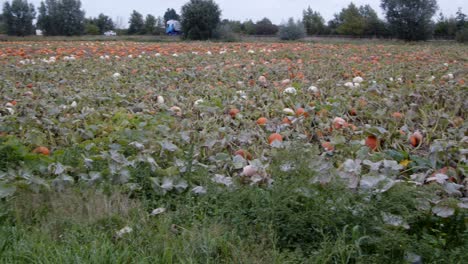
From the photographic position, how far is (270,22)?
43031mm

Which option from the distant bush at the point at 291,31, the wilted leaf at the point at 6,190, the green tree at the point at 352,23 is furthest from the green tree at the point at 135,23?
the wilted leaf at the point at 6,190

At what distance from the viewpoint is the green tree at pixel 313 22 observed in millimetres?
39434

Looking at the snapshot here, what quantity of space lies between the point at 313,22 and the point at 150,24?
1417 cm

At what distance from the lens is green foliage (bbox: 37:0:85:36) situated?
34750mm

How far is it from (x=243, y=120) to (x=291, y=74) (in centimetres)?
292

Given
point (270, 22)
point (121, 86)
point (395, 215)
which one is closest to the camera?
point (395, 215)

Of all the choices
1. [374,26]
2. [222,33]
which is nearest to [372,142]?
[222,33]

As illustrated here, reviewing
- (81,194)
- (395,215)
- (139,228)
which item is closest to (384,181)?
(395,215)

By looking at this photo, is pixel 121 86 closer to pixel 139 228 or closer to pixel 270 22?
pixel 139 228

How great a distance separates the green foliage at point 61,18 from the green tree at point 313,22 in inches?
680

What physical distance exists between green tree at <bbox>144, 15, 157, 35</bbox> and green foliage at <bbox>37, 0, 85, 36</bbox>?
746 centimetres

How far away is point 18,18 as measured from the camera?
112 ft

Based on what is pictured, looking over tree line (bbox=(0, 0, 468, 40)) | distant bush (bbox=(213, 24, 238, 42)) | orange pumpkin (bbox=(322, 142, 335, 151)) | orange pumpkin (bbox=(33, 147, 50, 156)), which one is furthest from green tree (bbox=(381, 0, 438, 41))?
orange pumpkin (bbox=(33, 147, 50, 156))

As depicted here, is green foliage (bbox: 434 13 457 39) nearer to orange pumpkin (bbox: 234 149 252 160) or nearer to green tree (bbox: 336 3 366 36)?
green tree (bbox: 336 3 366 36)
